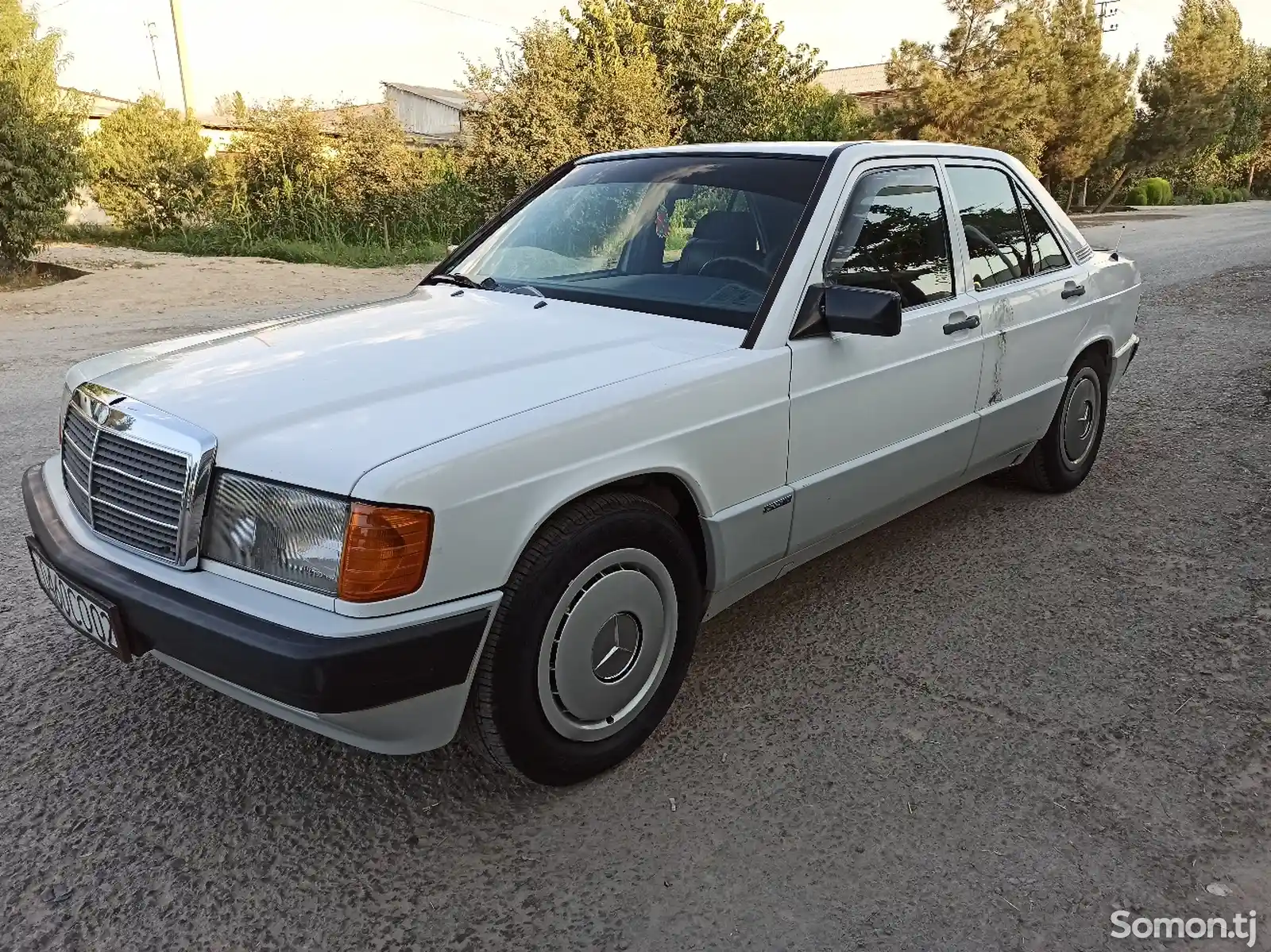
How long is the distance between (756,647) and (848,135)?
27.1m

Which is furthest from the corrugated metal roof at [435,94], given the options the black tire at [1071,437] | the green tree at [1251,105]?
the black tire at [1071,437]

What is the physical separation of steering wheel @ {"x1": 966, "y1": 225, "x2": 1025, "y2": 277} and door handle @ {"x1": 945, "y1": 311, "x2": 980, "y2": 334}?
0.33 metres

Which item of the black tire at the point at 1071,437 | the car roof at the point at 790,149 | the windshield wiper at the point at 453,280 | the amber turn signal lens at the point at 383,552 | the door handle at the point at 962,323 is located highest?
the car roof at the point at 790,149

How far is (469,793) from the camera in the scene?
8.34 feet

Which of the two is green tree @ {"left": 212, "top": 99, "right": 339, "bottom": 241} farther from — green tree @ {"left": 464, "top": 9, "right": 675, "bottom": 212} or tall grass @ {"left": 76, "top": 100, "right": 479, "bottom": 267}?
green tree @ {"left": 464, "top": 9, "right": 675, "bottom": 212}

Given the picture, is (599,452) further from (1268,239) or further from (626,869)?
(1268,239)

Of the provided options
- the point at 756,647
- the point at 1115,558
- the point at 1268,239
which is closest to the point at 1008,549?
the point at 1115,558

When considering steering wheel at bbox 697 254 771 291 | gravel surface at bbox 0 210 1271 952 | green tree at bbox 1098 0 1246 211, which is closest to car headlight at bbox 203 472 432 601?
gravel surface at bbox 0 210 1271 952

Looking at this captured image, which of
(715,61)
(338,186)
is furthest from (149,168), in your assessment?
(715,61)

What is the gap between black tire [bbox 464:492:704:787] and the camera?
2.25 metres

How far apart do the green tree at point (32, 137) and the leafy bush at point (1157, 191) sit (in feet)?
132

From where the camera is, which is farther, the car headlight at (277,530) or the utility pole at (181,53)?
the utility pole at (181,53)

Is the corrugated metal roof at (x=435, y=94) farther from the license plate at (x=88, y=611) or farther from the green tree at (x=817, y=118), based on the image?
the license plate at (x=88, y=611)

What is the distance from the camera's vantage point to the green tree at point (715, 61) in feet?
72.0
